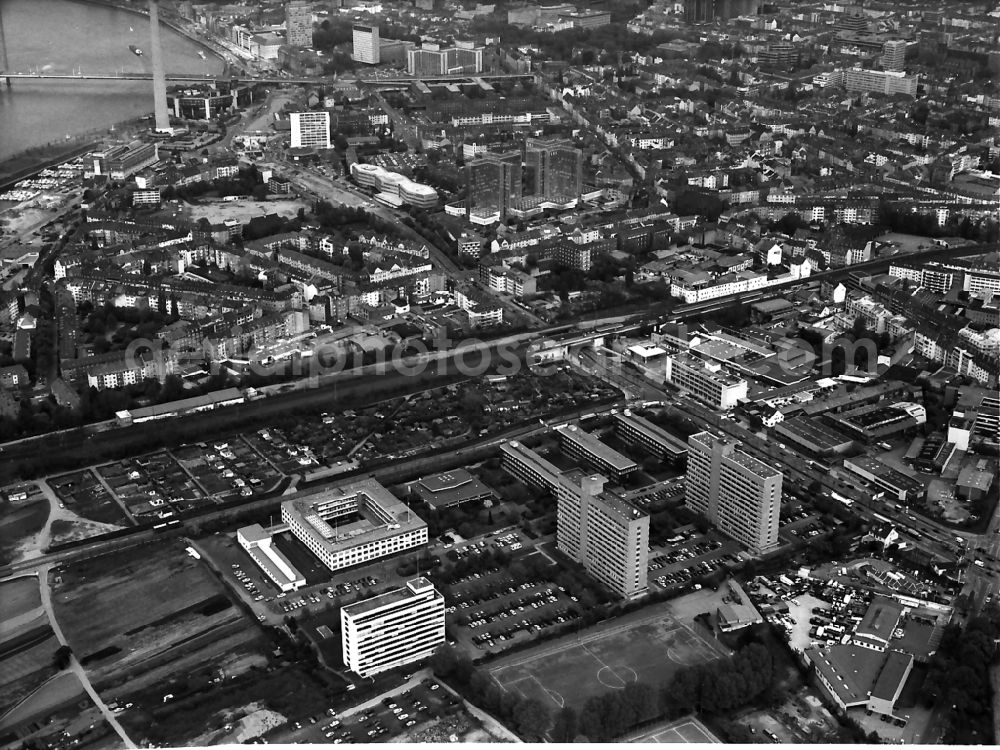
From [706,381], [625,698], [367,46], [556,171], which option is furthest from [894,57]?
[625,698]

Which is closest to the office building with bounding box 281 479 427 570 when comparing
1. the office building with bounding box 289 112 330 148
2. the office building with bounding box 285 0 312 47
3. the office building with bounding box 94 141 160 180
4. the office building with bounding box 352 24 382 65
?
the office building with bounding box 94 141 160 180

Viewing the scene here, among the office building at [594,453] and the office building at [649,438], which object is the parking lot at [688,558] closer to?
the office building at [594,453]

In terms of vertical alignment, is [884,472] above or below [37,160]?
below

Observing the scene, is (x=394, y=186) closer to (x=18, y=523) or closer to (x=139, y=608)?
(x=18, y=523)

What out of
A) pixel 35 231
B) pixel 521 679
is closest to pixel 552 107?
pixel 35 231

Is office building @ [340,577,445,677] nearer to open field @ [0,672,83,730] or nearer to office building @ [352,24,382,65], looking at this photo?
open field @ [0,672,83,730]

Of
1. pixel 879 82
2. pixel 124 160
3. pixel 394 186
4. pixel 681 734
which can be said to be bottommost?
pixel 681 734
